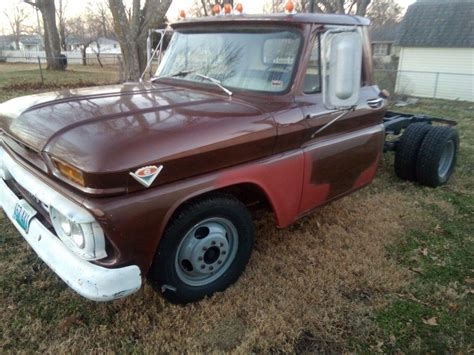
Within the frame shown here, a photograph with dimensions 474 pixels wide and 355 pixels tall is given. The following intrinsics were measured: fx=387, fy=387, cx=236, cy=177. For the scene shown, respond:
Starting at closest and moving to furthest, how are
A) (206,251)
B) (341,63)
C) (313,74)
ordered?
(341,63)
(206,251)
(313,74)

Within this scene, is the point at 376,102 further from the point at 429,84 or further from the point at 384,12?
the point at 384,12

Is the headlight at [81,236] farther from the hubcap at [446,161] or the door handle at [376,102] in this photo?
the hubcap at [446,161]

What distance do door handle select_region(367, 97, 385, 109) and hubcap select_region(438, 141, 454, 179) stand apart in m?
1.97

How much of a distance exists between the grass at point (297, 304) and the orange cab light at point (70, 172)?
1.09 metres

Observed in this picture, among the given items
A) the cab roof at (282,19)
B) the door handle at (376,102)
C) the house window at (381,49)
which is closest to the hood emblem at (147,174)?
the cab roof at (282,19)

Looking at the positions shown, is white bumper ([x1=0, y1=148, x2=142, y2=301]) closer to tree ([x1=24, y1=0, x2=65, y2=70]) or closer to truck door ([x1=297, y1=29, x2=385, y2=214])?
truck door ([x1=297, y1=29, x2=385, y2=214])

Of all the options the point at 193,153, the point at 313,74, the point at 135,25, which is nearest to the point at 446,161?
the point at 313,74

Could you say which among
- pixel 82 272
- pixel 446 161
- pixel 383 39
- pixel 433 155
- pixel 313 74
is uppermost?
pixel 313 74

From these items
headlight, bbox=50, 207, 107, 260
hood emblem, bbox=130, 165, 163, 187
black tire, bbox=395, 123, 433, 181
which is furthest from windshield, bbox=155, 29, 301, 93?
black tire, bbox=395, 123, 433, 181

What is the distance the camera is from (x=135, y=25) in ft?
31.5

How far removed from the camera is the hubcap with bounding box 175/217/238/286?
105 inches

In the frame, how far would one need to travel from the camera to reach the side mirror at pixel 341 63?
2.63m

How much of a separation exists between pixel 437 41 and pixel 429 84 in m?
5.39

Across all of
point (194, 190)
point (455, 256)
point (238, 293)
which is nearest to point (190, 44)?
point (194, 190)
